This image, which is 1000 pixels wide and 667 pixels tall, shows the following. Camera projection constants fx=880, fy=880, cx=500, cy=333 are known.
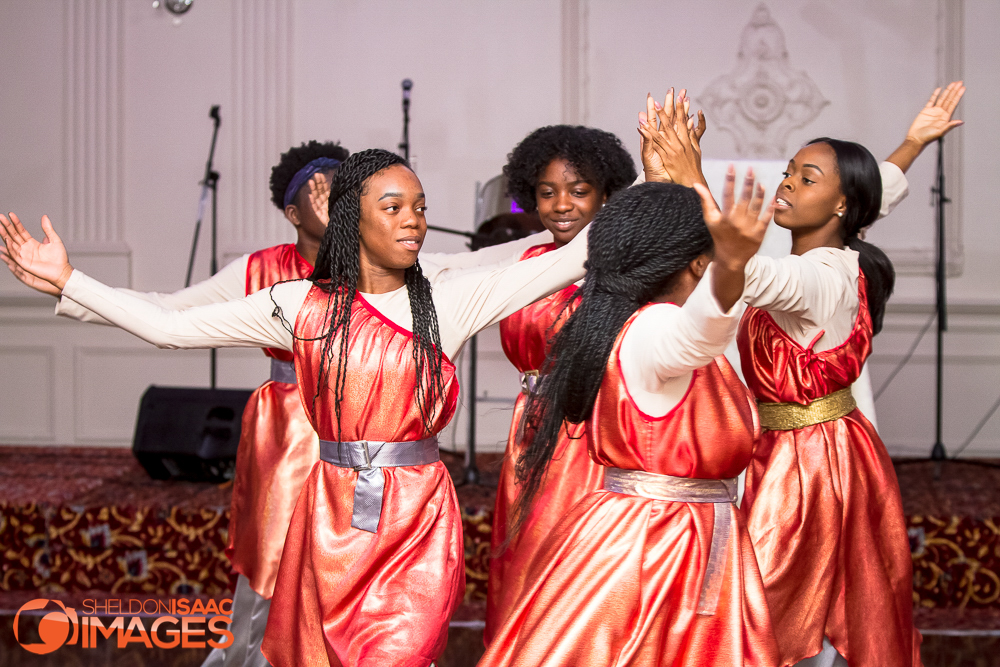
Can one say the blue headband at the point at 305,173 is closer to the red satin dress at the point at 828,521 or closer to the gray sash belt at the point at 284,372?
the gray sash belt at the point at 284,372

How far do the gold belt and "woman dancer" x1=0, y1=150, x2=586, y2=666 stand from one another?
671 mm

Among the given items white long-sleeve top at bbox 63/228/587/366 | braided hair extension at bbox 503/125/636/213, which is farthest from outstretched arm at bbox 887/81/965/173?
white long-sleeve top at bbox 63/228/587/366

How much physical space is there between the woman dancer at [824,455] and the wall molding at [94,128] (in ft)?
15.4

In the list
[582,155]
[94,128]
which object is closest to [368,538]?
[582,155]

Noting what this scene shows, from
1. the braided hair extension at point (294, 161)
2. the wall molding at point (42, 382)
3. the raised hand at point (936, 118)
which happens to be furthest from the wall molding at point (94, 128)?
the raised hand at point (936, 118)

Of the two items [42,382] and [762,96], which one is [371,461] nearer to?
[762,96]

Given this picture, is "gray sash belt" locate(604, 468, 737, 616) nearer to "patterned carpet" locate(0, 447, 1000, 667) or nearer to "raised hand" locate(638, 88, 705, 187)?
"raised hand" locate(638, 88, 705, 187)

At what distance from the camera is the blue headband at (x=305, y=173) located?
306cm

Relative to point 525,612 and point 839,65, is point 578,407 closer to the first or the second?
point 525,612

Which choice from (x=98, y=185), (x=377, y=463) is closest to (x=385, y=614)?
(x=377, y=463)

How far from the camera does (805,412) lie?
2.26 m

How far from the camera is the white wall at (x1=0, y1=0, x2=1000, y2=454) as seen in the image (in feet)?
18.1

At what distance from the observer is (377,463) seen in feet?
6.45

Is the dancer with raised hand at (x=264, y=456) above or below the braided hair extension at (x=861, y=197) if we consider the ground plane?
below
